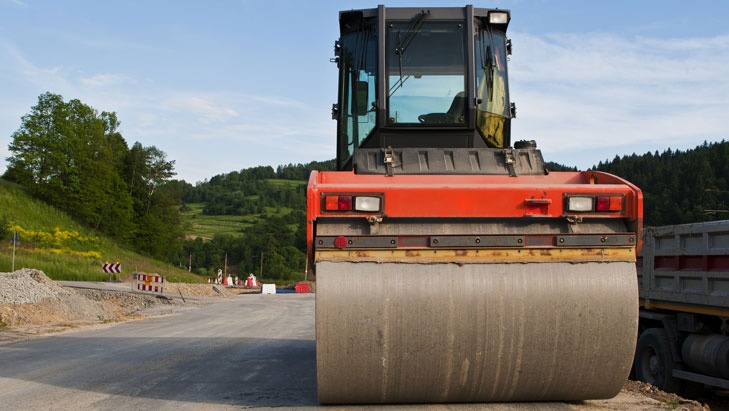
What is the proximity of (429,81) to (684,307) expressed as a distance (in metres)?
4.40

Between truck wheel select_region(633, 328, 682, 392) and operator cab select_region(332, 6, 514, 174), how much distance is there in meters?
3.78

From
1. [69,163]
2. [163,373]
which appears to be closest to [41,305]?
[163,373]

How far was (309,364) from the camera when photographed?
978 centimetres

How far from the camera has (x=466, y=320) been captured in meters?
5.19

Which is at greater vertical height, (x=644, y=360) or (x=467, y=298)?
(x=467, y=298)

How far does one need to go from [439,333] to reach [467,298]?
31 cm

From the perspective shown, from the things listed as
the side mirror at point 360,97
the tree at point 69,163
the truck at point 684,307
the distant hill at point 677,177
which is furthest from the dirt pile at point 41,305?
the tree at point 69,163

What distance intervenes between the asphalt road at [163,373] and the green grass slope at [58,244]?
3115 cm

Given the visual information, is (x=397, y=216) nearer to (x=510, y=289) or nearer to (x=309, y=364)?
(x=510, y=289)

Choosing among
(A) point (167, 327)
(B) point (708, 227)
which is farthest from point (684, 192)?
(B) point (708, 227)

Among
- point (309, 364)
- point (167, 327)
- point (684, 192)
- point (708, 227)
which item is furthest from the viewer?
point (684, 192)

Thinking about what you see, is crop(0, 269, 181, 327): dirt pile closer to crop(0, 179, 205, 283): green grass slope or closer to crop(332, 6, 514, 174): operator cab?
crop(332, 6, 514, 174): operator cab

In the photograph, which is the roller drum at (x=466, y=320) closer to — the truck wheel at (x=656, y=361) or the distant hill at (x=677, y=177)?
the truck wheel at (x=656, y=361)

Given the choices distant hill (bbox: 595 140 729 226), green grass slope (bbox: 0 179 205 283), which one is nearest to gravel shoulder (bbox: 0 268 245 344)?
green grass slope (bbox: 0 179 205 283)
